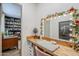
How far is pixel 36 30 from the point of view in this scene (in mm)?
1944

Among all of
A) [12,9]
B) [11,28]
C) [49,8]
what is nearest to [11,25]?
[11,28]

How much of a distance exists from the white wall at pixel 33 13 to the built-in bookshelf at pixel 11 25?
89 mm

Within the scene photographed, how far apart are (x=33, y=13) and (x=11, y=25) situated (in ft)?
1.16

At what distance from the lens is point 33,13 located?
1.94m

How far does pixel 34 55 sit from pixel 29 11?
2.10 ft

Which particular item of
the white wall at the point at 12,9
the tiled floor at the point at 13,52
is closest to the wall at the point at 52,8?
the white wall at the point at 12,9

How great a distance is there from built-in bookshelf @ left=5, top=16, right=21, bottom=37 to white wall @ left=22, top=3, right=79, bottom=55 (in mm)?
89

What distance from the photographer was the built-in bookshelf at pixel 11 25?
1877mm

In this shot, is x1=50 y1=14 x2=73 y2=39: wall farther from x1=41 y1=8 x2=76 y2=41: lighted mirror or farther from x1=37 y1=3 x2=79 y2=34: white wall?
x1=37 y1=3 x2=79 y2=34: white wall

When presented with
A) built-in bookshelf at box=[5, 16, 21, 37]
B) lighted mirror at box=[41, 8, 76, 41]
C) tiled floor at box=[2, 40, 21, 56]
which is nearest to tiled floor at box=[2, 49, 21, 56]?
tiled floor at box=[2, 40, 21, 56]

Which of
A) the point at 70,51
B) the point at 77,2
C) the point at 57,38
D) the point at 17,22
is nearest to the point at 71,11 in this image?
the point at 77,2

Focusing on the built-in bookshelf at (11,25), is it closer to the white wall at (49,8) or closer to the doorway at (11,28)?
the doorway at (11,28)

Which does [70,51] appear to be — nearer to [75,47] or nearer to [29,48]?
[75,47]

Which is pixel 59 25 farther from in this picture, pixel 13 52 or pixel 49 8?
pixel 13 52
